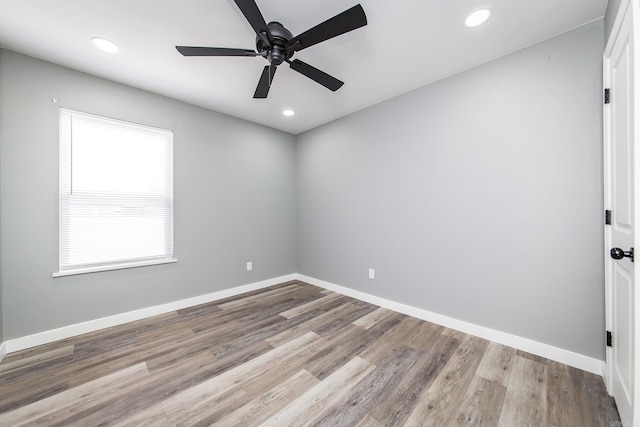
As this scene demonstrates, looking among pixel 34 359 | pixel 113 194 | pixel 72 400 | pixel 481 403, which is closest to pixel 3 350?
pixel 34 359

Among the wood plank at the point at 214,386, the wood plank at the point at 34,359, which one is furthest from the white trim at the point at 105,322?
the wood plank at the point at 214,386

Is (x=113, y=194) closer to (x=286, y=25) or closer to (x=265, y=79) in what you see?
(x=265, y=79)

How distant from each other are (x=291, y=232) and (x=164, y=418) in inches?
118

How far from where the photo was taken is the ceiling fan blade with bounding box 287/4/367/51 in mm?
1363

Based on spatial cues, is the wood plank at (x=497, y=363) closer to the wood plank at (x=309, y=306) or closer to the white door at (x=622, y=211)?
the white door at (x=622, y=211)

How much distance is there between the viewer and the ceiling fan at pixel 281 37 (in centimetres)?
140

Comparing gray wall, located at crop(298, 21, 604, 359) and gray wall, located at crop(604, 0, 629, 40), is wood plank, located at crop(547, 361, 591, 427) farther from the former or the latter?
gray wall, located at crop(604, 0, 629, 40)

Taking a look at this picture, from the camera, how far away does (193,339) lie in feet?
7.63

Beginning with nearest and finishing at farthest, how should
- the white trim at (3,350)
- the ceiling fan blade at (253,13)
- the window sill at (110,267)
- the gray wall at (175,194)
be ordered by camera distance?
the ceiling fan blade at (253,13)
the white trim at (3,350)
the gray wall at (175,194)
the window sill at (110,267)

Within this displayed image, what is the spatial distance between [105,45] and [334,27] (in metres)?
1.98

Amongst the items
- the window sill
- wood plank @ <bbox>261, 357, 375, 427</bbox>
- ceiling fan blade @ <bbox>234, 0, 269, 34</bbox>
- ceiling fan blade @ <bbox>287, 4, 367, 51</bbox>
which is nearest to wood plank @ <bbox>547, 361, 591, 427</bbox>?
wood plank @ <bbox>261, 357, 375, 427</bbox>

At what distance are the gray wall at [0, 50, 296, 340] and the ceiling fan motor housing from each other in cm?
189

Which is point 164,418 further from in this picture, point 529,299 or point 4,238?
point 529,299

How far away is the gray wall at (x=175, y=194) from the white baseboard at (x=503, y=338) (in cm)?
193
